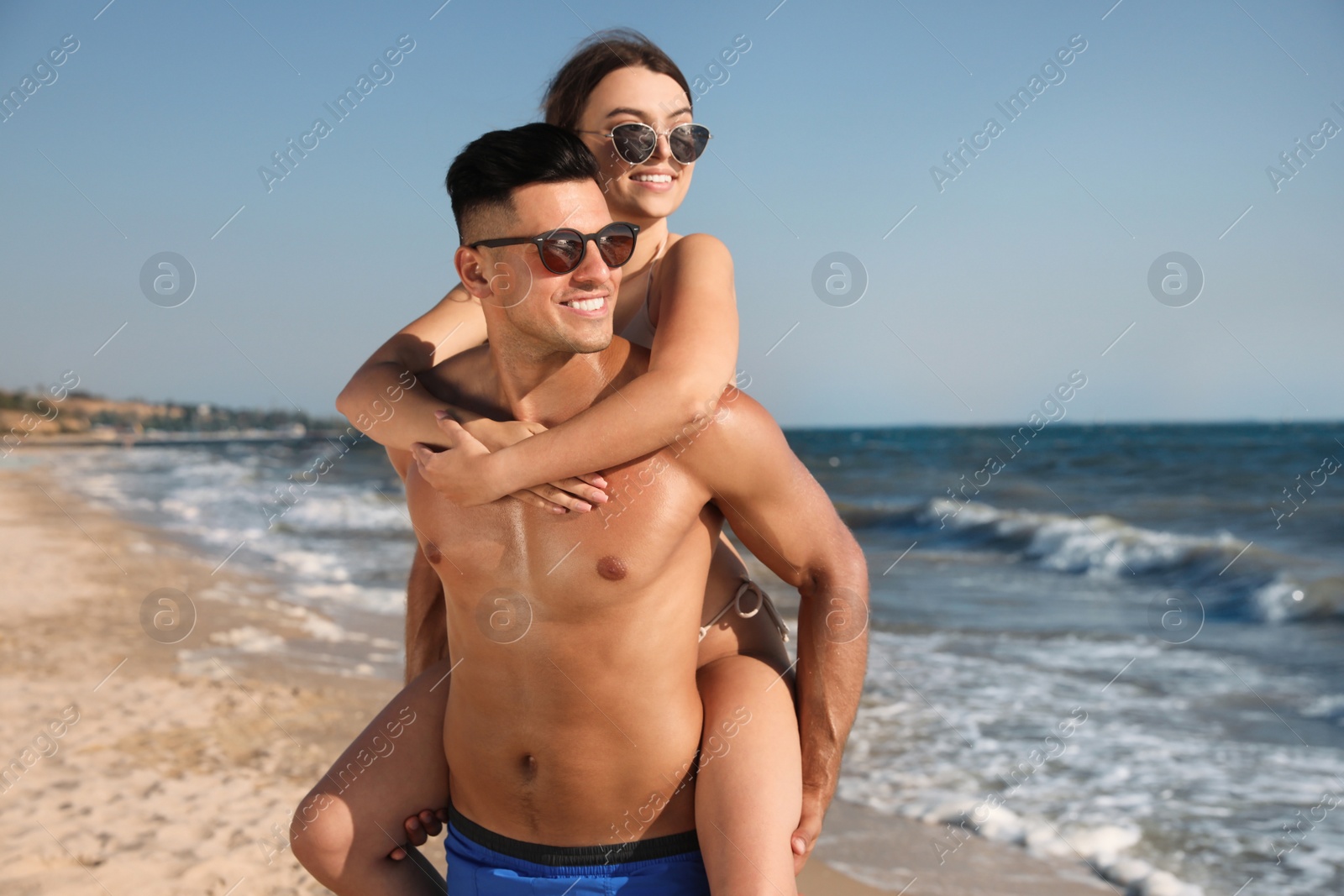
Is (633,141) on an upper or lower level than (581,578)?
upper

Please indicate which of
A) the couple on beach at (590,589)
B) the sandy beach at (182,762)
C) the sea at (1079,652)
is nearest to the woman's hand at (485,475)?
the couple on beach at (590,589)

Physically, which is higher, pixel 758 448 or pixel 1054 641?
pixel 758 448

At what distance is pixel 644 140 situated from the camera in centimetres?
279

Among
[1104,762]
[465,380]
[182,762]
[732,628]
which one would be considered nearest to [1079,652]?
[1104,762]

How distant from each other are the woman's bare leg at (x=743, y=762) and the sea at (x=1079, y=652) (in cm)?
260

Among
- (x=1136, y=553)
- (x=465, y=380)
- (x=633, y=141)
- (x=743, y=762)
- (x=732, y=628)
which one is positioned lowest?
(x=1136, y=553)

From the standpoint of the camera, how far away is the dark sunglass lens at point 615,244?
2178 mm

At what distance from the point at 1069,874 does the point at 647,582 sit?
11.2ft

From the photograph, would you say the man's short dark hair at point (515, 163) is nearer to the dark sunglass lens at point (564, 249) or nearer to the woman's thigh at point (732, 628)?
the dark sunglass lens at point (564, 249)

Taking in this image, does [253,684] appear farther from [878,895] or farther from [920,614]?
[920,614]

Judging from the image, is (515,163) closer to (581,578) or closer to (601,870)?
(581,578)

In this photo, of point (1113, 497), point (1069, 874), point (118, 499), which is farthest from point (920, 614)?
point (118, 499)

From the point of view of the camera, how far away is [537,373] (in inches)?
91.8

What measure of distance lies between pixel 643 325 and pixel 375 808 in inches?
56.1
